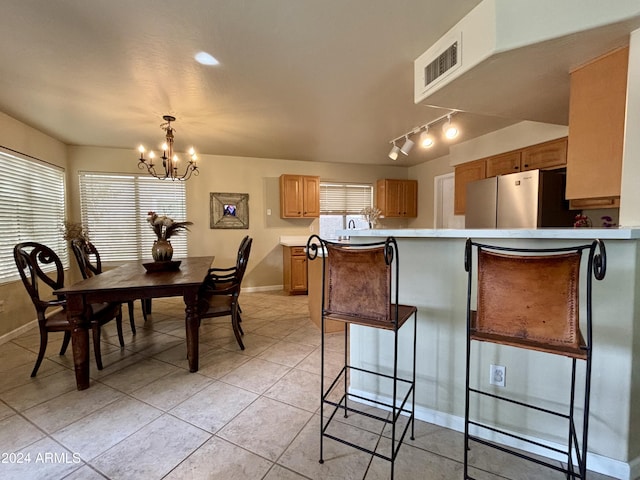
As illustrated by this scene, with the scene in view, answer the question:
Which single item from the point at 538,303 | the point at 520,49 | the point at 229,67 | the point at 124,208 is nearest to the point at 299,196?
the point at 124,208

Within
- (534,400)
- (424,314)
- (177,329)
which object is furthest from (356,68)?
(177,329)

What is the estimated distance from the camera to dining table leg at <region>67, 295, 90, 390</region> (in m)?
2.01

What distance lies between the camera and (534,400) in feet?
4.79

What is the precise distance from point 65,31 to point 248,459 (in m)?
2.71

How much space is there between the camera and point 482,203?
11.1ft

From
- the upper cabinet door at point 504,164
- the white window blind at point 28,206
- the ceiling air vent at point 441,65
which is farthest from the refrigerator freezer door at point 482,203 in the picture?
the white window blind at point 28,206

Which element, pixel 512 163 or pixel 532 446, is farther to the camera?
pixel 512 163

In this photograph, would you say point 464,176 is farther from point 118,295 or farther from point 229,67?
point 118,295

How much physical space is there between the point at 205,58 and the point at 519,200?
319cm

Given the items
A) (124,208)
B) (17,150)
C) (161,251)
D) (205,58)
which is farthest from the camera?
(124,208)

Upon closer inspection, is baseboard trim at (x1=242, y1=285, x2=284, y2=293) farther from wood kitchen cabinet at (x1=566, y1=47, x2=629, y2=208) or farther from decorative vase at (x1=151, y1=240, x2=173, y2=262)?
wood kitchen cabinet at (x1=566, y1=47, x2=629, y2=208)

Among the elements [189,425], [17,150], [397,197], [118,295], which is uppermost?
[17,150]

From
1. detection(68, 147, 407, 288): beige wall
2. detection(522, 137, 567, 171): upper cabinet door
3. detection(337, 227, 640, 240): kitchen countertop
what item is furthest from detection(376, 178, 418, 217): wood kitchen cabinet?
detection(337, 227, 640, 240): kitchen countertop

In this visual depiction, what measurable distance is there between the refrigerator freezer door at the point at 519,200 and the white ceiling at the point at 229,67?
0.64m
